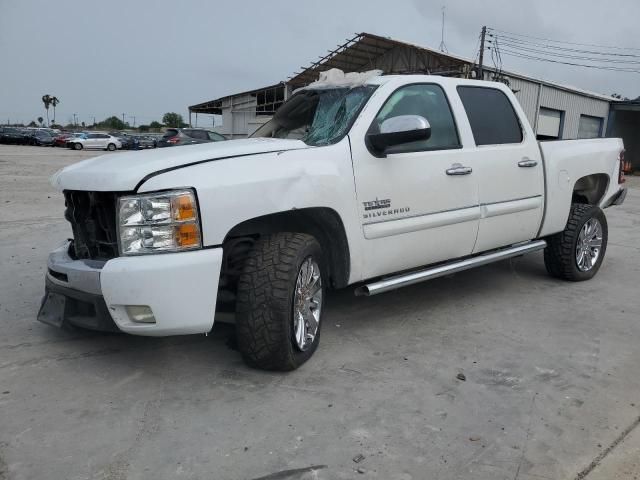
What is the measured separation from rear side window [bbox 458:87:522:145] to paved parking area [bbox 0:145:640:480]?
4.70 ft

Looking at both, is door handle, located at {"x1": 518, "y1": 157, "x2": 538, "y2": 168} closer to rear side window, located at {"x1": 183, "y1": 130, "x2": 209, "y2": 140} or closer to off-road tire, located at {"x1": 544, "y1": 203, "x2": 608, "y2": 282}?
off-road tire, located at {"x1": 544, "y1": 203, "x2": 608, "y2": 282}

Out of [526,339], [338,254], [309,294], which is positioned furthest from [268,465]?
[526,339]

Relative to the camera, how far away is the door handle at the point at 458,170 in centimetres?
425

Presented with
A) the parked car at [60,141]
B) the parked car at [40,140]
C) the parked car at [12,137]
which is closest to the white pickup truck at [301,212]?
the parked car at [60,141]

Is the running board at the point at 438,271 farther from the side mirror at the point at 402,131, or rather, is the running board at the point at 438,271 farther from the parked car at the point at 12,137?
the parked car at the point at 12,137

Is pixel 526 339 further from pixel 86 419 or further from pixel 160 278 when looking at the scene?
pixel 86 419

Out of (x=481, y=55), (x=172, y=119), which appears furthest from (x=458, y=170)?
(x=172, y=119)

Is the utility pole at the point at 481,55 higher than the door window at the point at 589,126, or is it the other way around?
the utility pole at the point at 481,55

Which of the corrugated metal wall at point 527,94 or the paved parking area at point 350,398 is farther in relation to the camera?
the corrugated metal wall at point 527,94

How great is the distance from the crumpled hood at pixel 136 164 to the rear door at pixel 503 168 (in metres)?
1.70

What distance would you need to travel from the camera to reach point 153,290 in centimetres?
295

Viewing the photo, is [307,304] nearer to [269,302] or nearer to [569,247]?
[269,302]

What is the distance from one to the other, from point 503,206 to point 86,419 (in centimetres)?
346

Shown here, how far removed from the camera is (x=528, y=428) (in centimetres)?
294
